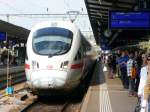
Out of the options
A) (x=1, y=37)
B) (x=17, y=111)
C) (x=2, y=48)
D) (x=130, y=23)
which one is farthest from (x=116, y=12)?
(x=2, y=48)

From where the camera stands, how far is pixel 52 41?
19.9 m

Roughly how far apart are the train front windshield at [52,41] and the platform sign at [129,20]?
5764 mm

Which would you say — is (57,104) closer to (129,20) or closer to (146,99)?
(129,20)

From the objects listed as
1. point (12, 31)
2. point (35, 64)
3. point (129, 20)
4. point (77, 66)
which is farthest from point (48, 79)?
point (12, 31)

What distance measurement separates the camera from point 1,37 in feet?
130

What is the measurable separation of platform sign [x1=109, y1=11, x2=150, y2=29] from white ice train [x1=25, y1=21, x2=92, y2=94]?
5.06 m

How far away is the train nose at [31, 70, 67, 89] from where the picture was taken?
1828 cm

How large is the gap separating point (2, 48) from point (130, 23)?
106 ft

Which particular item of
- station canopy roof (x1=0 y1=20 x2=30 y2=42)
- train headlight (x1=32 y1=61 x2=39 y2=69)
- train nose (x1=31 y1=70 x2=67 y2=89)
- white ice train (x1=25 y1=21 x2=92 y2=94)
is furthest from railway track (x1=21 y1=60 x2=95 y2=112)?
station canopy roof (x1=0 y1=20 x2=30 y2=42)

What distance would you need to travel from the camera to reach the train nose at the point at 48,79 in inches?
720

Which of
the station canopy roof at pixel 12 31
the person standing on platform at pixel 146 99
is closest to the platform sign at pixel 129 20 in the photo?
the station canopy roof at pixel 12 31

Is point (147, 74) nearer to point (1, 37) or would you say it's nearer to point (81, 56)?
point (81, 56)

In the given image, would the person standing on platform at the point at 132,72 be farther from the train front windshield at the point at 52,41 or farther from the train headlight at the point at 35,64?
the train headlight at the point at 35,64

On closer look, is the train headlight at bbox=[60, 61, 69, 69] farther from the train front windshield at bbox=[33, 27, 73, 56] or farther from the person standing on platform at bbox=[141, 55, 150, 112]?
the person standing on platform at bbox=[141, 55, 150, 112]
